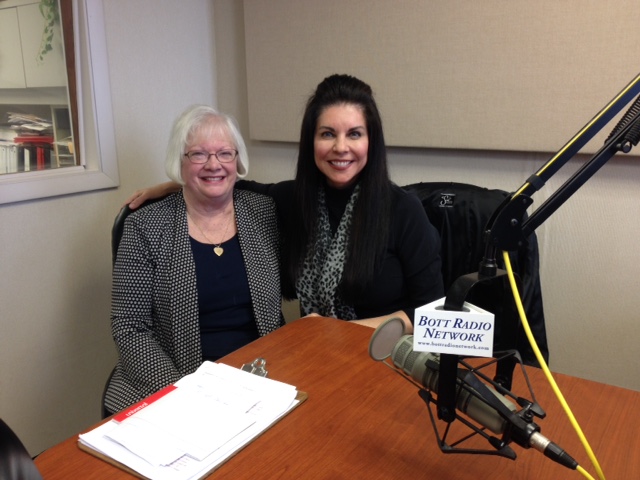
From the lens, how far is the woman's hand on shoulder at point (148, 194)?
1.74 metres

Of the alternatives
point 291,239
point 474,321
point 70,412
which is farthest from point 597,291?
point 70,412

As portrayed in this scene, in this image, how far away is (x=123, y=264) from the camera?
1564 millimetres

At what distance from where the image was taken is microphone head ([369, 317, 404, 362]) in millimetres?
728

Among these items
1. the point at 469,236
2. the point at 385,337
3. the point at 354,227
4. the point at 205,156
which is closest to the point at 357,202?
the point at 354,227

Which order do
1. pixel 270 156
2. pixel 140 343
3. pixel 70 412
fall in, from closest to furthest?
1. pixel 140 343
2. pixel 70 412
3. pixel 270 156

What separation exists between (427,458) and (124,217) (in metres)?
1.25

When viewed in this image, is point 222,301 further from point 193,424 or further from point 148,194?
point 193,424

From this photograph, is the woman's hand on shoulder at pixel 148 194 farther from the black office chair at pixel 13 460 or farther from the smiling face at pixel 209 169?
the black office chair at pixel 13 460

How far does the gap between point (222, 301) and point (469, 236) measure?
82 cm

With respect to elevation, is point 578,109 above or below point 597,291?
above

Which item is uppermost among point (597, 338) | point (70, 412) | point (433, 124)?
point (433, 124)

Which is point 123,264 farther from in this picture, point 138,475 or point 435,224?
point 435,224

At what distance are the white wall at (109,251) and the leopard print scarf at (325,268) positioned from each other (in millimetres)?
606

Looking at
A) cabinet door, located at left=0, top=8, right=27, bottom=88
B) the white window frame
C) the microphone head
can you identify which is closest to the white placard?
the microphone head
